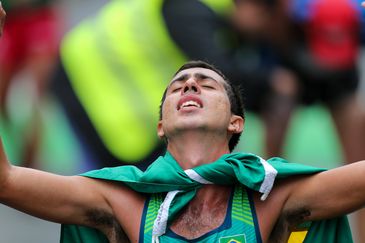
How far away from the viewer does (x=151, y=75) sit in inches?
278

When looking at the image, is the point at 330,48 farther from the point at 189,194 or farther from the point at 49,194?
the point at 49,194

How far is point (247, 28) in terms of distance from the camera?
6906 mm

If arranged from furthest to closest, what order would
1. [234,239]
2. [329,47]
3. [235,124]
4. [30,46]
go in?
[30,46]
[329,47]
[235,124]
[234,239]

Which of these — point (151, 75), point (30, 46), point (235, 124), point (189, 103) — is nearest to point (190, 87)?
point (189, 103)

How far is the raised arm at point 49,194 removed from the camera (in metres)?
3.89

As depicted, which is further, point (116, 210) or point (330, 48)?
point (330, 48)

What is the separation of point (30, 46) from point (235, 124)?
3.13m

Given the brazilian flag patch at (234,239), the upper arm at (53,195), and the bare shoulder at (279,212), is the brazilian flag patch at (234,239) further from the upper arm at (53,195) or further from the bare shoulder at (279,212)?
the upper arm at (53,195)

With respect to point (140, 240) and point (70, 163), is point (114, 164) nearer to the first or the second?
point (70, 163)

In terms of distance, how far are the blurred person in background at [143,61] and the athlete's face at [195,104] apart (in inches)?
92.7

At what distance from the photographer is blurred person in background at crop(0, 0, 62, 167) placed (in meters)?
7.13

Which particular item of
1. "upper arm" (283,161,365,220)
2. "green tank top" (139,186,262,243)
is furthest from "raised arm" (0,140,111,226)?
"upper arm" (283,161,365,220)

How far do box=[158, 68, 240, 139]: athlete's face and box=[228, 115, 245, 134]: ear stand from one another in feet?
0.08

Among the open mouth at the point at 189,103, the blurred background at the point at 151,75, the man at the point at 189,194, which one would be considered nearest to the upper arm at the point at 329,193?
the man at the point at 189,194
